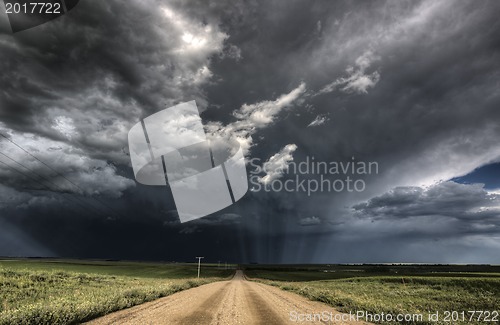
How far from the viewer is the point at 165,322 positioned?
45.1 ft

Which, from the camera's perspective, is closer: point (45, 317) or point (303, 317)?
point (45, 317)

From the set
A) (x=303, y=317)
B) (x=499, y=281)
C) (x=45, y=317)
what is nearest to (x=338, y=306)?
(x=303, y=317)

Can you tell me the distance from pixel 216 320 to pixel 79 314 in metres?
6.74

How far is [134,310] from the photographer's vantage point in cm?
1759

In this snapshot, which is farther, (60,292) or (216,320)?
(60,292)

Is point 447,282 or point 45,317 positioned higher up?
point 45,317

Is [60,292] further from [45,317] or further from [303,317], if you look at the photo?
[303,317]

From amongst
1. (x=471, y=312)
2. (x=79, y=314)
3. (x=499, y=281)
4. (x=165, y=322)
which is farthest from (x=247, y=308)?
(x=499, y=281)

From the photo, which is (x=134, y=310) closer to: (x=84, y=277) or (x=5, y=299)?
(x=5, y=299)

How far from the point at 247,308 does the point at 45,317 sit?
1124 cm

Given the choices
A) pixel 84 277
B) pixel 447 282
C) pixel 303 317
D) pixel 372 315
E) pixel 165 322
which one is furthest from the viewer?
pixel 447 282

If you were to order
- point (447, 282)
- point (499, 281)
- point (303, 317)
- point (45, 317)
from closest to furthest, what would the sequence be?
point (45, 317) → point (303, 317) → point (499, 281) → point (447, 282)

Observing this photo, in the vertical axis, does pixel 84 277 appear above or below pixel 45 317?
below

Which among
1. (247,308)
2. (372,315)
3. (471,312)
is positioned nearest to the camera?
(372,315)
